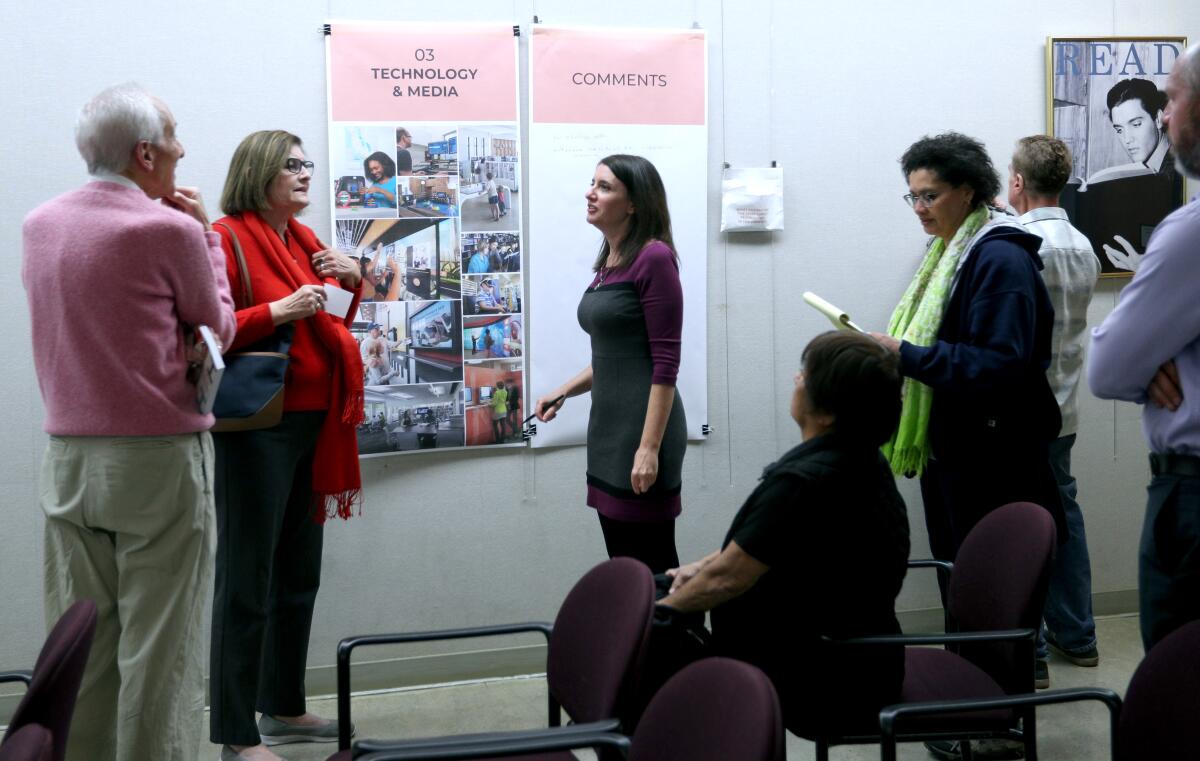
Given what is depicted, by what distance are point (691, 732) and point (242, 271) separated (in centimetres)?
182

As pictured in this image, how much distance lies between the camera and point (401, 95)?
3.53 m

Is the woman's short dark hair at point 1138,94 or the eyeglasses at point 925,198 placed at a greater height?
the woman's short dark hair at point 1138,94

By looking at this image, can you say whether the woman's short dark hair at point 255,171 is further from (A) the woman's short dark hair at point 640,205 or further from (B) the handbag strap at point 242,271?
(A) the woman's short dark hair at point 640,205

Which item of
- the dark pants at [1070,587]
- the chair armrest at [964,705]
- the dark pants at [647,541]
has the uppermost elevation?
the dark pants at [647,541]

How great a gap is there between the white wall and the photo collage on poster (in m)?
0.11

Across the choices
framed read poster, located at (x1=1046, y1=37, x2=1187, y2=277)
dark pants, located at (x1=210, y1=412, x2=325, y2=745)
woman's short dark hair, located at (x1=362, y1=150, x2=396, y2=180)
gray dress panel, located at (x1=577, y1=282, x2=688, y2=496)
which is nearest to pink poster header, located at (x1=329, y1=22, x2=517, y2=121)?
woman's short dark hair, located at (x1=362, y1=150, x2=396, y2=180)

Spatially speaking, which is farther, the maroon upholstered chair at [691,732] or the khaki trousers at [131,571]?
the khaki trousers at [131,571]

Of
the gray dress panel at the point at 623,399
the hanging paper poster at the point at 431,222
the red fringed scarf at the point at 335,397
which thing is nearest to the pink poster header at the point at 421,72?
the hanging paper poster at the point at 431,222

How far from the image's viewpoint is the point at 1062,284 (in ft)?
11.5

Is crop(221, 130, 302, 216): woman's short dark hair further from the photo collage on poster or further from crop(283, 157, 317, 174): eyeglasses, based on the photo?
the photo collage on poster

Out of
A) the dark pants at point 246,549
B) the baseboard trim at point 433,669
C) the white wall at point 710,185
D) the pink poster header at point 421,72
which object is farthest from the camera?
the baseboard trim at point 433,669

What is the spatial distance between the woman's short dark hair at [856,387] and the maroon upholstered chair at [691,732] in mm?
715

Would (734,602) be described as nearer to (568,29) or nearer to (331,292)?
(331,292)

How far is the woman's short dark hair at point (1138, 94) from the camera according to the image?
4.11m
